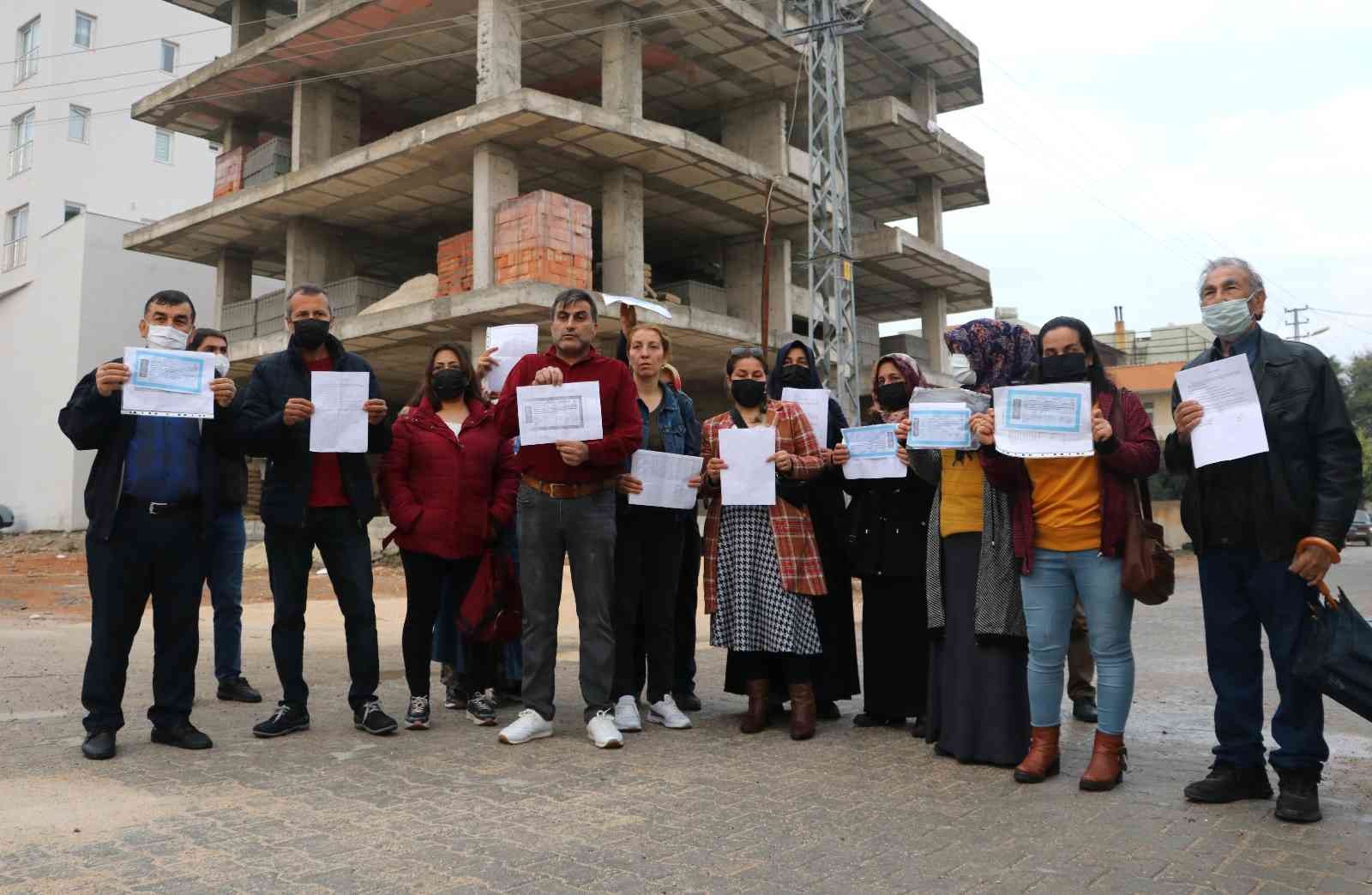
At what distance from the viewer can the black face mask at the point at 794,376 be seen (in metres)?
5.91

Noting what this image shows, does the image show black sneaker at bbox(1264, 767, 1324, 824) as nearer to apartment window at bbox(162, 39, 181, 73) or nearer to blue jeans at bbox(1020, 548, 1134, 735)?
blue jeans at bbox(1020, 548, 1134, 735)

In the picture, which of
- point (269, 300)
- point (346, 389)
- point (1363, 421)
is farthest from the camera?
point (1363, 421)

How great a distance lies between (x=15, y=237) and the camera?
35.6 metres

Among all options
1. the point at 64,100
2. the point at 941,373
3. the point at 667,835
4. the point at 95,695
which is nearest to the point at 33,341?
the point at 64,100

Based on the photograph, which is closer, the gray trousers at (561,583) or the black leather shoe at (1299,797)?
the black leather shoe at (1299,797)

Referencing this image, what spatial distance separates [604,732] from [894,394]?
234 centimetres

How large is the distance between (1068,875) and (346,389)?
391 centimetres

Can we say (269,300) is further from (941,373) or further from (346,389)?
(346,389)

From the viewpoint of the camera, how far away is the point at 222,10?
27.9 m

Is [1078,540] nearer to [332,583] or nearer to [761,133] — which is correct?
[332,583]

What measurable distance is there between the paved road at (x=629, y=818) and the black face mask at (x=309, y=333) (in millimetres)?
2026

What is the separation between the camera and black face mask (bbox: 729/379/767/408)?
569cm

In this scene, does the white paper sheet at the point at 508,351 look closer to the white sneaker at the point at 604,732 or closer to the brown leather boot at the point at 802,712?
the white sneaker at the point at 604,732

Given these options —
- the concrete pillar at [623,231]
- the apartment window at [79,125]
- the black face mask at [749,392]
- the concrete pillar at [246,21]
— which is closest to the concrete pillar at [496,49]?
the concrete pillar at [623,231]
